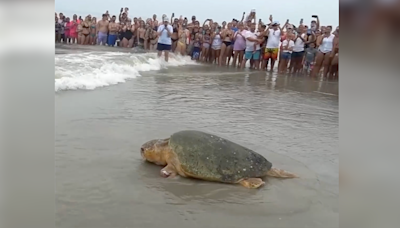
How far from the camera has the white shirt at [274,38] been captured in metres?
7.30

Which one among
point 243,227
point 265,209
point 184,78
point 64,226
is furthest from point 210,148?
point 184,78

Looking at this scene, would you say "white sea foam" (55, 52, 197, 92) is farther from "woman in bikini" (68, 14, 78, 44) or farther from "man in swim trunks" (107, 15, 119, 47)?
"woman in bikini" (68, 14, 78, 44)

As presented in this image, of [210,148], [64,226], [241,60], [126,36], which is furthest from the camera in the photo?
[126,36]

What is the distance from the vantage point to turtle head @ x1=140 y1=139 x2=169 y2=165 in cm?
207

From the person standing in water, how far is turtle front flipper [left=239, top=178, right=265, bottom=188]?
5.93 metres

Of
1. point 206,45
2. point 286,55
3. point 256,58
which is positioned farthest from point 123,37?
point 286,55

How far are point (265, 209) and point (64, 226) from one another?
2.65 ft

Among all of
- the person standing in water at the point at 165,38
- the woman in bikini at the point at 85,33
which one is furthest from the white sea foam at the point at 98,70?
the woman in bikini at the point at 85,33

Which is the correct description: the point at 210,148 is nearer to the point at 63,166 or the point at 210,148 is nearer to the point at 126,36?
the point at 63,166

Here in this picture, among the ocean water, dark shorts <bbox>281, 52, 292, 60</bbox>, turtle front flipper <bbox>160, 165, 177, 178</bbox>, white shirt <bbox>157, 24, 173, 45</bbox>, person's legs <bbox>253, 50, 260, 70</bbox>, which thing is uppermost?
white shirt <bbox>157, 24, 173, 45</bbox>

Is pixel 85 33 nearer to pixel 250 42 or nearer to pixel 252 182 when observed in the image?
pixel 250 42

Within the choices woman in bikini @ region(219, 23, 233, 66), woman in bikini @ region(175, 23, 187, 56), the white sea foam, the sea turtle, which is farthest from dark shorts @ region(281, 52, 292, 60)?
the sea turtle

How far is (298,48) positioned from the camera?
23.2 ft

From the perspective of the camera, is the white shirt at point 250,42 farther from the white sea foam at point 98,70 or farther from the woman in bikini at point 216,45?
the white sea foam at point 98,70
